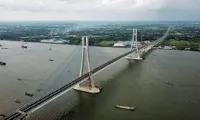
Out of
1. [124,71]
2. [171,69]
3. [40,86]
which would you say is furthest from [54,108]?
[171,69]

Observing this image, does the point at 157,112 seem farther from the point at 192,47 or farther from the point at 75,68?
the point at 192,47

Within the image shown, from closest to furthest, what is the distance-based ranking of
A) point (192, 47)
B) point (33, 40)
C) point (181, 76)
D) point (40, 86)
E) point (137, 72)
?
point (40, 86), point (181, 76), point (137, 72), point (192, 47), point (33, 40)

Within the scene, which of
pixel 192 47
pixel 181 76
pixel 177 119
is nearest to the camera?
pixel 177 119

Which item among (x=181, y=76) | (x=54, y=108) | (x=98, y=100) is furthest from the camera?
(x=181, y=76)

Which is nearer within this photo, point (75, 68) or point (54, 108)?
point (54, 108)

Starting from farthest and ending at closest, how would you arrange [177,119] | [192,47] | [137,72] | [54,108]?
[192,47] < [137,72] < [54,108] < [177,119]

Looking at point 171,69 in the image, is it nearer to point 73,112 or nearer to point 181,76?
point 181,76

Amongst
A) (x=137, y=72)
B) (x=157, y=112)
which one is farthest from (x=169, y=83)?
(x=157, y=112)

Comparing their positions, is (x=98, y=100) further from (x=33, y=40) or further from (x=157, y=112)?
(x=33, y=40)

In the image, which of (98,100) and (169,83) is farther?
(169,83)
